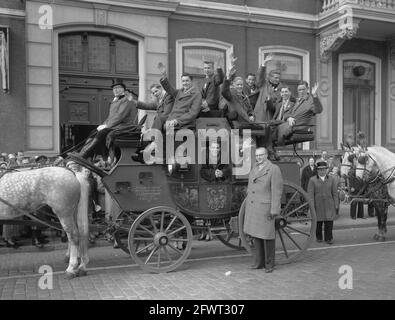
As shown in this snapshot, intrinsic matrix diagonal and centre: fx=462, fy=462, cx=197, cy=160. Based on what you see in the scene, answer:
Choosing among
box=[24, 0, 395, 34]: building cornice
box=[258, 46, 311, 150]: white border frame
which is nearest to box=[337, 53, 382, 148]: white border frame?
box=[258, 46, 311, 150]: white border frame

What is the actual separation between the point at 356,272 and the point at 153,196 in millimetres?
2964

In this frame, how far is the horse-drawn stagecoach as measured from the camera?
6230 millimetres

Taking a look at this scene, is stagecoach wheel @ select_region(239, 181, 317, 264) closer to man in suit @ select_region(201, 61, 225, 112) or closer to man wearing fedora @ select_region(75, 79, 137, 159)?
man in suit @ select_region(201, 61, 225, 112)

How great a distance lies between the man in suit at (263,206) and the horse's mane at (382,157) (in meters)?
3.30

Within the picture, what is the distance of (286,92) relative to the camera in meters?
7.45

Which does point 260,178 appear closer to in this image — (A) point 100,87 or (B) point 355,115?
(A) point 100,87

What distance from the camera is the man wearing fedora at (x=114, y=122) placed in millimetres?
6301

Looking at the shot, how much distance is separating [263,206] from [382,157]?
3641mm

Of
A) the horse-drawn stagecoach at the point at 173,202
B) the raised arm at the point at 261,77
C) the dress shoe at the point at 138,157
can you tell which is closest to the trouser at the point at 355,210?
the horse-drawn stagecoach at the point at 173,202

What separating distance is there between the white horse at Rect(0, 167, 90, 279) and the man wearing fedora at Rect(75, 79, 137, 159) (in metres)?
0.44

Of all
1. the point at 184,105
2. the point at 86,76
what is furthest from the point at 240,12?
the point at 184,105

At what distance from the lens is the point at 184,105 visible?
6582 mm

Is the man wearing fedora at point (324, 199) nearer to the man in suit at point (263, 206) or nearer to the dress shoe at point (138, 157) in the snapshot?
the man in suit at point (263, 206)
